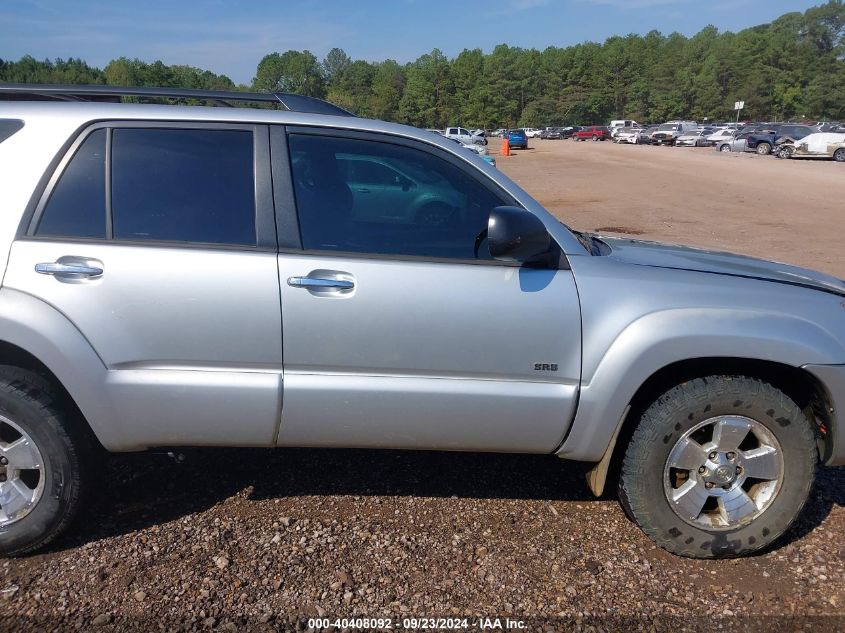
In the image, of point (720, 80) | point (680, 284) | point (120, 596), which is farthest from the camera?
point (720, 80)

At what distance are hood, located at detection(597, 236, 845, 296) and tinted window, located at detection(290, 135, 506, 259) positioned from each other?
29.1 inches

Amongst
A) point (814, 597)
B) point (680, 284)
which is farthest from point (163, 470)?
point (814, 597)

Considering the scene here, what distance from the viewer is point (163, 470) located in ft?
12.6

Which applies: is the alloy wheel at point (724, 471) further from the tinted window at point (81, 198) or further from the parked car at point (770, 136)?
the parked car at point (770, 136)

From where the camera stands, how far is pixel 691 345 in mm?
2883

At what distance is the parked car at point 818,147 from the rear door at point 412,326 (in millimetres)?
36825

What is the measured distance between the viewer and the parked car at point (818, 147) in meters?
33.7

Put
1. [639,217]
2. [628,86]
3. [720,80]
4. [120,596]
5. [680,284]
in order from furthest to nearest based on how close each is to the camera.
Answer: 1. [628,86]
2. [720,80]
3. [639,217]
4. [680,284]
5. [120,596]

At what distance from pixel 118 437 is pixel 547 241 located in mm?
1991

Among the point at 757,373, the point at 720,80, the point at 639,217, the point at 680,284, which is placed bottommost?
the point at 639,217

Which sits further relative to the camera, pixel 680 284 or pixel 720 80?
pixel 720 80

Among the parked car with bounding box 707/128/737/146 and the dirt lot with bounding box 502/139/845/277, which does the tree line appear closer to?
the parked car with bounding box 707/128/737/146

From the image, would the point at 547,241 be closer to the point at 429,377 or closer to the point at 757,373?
the point at 429,377

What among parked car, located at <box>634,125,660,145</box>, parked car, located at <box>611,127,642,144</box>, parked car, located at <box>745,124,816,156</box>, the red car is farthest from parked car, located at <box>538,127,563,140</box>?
parked car, located at <box>745,124,816,156</box>
